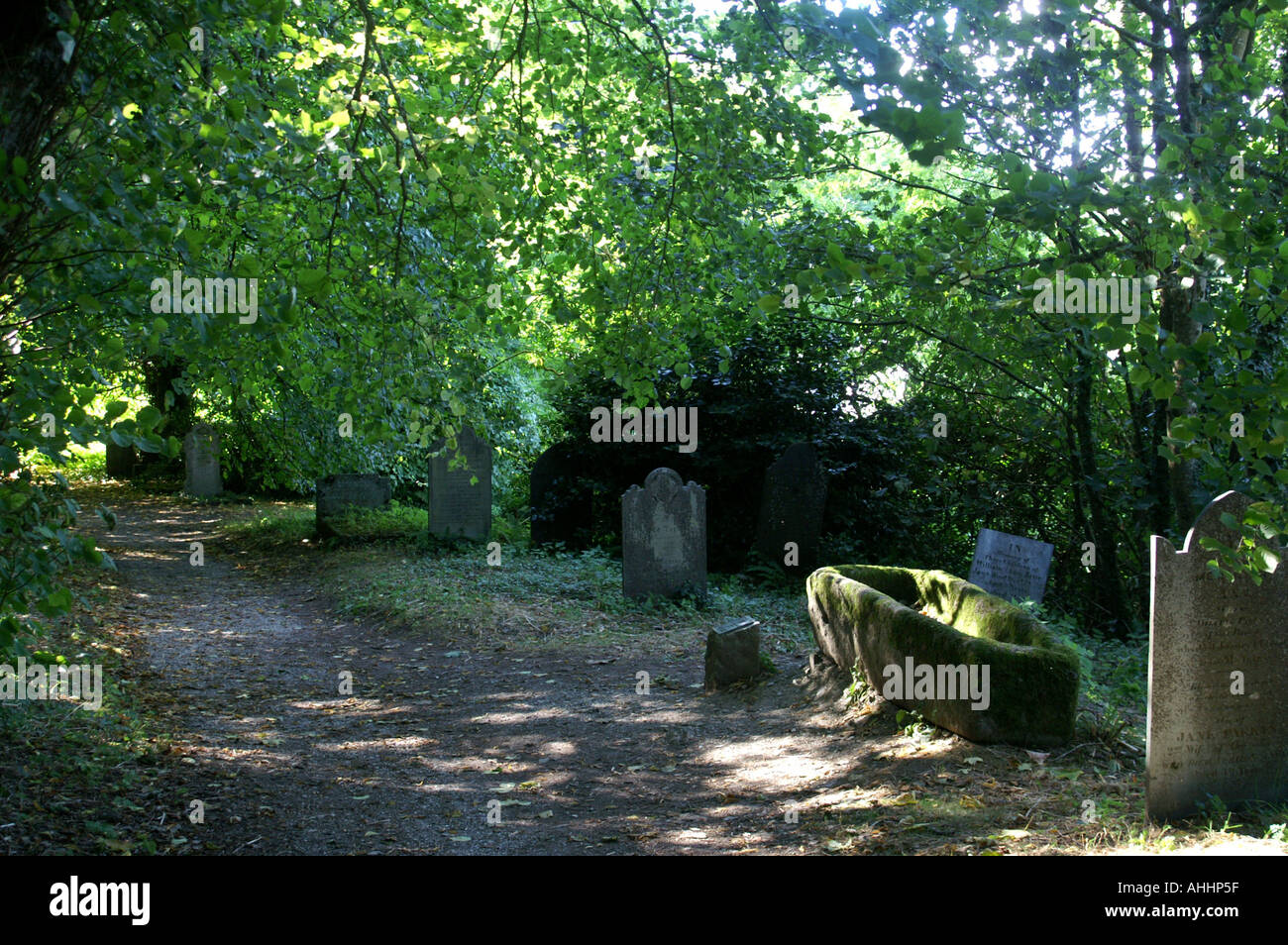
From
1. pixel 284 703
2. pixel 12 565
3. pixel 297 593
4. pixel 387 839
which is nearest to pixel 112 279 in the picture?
pixel 12 565

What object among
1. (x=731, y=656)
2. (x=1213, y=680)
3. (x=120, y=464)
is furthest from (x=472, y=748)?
(x=120, y=464)

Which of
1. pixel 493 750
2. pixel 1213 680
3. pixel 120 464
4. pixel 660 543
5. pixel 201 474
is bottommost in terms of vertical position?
pixel 493 750

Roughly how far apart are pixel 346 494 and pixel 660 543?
6735 mm

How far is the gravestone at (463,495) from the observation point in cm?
1405

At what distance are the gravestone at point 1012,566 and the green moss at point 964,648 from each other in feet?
6.86

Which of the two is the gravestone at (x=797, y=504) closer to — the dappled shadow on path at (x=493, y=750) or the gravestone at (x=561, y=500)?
the gravestone at (x=561, y=500)

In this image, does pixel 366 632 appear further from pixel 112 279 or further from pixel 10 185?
pixel 10 185

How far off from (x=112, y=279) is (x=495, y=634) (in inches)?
221

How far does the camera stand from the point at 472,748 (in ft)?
21.2

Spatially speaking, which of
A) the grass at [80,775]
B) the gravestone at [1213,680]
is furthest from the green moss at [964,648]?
the grass at [80,775]

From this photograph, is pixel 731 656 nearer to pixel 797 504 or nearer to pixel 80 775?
pixel 80 775

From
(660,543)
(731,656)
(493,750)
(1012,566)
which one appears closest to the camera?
(493,750)

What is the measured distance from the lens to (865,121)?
2.98 meters

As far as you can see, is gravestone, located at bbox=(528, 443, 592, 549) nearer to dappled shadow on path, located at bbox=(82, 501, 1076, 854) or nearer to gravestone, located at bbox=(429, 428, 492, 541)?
gravestone, located at bbox=(429, 428, 492, 541)
